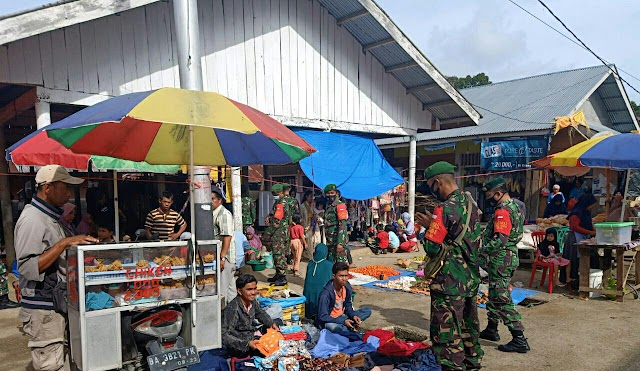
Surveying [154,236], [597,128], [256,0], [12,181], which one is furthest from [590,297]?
[12,181]

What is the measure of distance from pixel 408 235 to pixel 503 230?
779cm

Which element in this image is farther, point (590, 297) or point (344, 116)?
point (344, 116)

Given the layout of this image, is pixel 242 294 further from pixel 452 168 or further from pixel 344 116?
pixel 344 116

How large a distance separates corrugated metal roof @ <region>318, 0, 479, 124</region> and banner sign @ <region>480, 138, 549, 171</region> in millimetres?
5021

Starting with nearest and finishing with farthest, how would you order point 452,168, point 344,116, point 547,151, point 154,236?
1. point 452,168
2. point 154,236
3. point 344,116
4. point 547,151

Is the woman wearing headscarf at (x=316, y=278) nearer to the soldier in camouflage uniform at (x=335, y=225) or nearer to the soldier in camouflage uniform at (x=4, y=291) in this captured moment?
the soldier in camouflage uniform at (x=335, y=225)

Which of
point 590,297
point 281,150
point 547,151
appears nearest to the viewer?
point 281,150

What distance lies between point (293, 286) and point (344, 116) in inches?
161

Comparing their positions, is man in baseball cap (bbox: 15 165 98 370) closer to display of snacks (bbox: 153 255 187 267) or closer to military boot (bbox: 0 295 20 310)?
display of snacks (bbox: 153 255 187 267)

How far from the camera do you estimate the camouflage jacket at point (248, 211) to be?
11.3 metres

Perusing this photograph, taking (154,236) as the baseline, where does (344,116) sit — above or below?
above

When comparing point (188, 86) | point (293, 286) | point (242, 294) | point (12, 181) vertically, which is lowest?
point (293, 286)

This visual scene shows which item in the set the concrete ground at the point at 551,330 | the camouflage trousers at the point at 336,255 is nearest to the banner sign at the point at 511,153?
the concrete ground at the point at 551,330

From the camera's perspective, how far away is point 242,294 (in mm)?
4660
